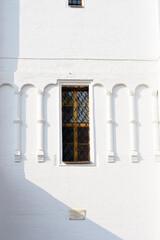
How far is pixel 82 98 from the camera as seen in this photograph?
14781 mm

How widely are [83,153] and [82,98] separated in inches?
53.7

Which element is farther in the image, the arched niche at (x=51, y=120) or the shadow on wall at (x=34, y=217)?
the arched niche at (x=51, y=120)

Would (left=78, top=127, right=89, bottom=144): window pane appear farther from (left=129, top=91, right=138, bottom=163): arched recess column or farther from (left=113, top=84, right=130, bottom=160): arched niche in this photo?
(left=129, top=91, right=138, bottom=163): arched recess column

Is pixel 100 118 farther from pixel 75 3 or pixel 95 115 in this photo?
pixel 75 3

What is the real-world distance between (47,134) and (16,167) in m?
1.07

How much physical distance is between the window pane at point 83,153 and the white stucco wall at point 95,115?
276 mm

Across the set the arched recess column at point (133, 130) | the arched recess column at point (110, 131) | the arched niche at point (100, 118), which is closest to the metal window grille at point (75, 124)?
the arched niche at point (100, 118)

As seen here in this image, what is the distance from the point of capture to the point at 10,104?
47.2 ft

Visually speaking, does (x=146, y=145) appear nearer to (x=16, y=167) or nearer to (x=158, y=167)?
(x=158, y=167)

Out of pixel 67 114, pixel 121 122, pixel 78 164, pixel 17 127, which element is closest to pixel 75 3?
pixel 67 114

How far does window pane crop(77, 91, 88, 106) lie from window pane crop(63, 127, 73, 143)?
674 mm

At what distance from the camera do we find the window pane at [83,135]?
47.7 feet

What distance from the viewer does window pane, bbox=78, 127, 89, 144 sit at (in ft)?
47.7

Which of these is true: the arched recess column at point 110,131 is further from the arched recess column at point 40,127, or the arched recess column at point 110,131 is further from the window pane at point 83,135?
the arched recess column at point 40,127
